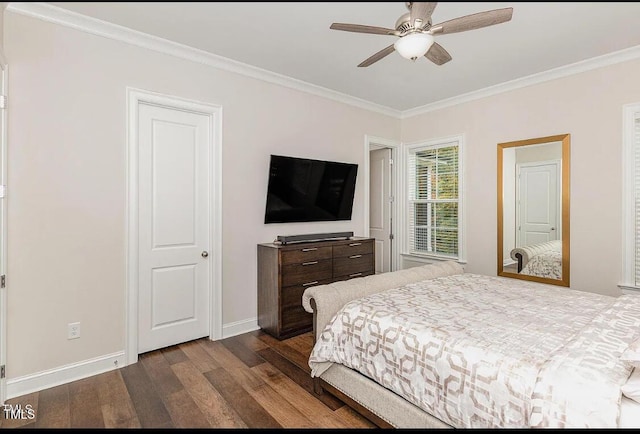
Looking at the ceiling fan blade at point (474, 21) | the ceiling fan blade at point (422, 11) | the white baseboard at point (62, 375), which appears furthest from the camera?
the white baseboard at point (62, 375)

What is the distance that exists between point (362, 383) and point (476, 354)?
2.43 feet

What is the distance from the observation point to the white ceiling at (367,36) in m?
2.38

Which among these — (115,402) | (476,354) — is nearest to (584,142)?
(476,354)

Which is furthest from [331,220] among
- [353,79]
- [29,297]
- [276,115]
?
[29,297]

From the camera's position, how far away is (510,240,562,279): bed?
354cm

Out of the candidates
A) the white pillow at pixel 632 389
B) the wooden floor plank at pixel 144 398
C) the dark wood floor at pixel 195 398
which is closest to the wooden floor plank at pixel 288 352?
the dark wood floor at pixel 195 398

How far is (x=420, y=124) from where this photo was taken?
191 inches

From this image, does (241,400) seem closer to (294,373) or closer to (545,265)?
(294,373)

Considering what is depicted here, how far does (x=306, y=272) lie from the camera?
3.44m

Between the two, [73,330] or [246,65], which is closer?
[73,330]

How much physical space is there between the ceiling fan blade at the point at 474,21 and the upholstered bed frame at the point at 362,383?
1.79 m

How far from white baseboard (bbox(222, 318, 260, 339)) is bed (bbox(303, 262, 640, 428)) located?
1.40 meters

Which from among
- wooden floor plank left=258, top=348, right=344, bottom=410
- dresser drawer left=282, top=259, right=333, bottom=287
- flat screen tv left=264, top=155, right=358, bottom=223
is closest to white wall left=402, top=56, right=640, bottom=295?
flat screen tv left=264, top=155, right=358, bottom=223

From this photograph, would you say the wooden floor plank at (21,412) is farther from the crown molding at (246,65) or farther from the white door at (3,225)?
the crown molding at (246,65)
